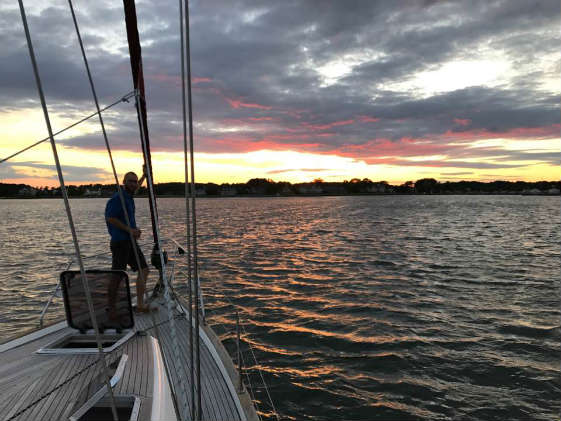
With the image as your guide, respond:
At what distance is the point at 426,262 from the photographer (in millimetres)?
16719

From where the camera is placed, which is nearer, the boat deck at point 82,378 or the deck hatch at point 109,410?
the deck hatch at point 109,410

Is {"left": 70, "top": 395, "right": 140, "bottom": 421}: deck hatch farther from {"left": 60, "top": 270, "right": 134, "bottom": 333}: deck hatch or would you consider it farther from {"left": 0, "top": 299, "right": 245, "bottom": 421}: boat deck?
{"left": 60, "top": 270, "right": 134, "bottom": 333}: deck hatch

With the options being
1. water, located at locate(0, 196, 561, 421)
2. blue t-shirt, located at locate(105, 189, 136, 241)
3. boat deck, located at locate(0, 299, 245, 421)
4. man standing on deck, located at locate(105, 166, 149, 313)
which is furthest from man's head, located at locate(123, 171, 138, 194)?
water, located at locate(0, 196, 561, 421)

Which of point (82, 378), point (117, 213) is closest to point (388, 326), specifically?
point (117, 213)

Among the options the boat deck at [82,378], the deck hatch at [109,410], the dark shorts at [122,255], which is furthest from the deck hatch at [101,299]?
the deck hatch at [109,410]

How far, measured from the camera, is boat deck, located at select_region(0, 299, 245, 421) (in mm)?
2625

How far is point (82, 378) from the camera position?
331 centimetres

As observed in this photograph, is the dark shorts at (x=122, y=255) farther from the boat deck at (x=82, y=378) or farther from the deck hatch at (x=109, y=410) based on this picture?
the deck hatch at (x=109, y=410)

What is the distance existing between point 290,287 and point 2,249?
2086 cm

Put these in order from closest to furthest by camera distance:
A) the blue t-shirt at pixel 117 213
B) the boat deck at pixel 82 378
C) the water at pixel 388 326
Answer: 1. the boat deck at pixel 82 378
2. the blue t-shirt at pixel 117 213
3. the water at pixel 388 326

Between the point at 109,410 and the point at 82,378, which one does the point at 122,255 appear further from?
the point at 109,410

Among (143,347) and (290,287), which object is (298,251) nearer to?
(290,287)

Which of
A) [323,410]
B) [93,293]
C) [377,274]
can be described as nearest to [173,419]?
[93,293]

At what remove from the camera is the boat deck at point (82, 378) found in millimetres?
2625
